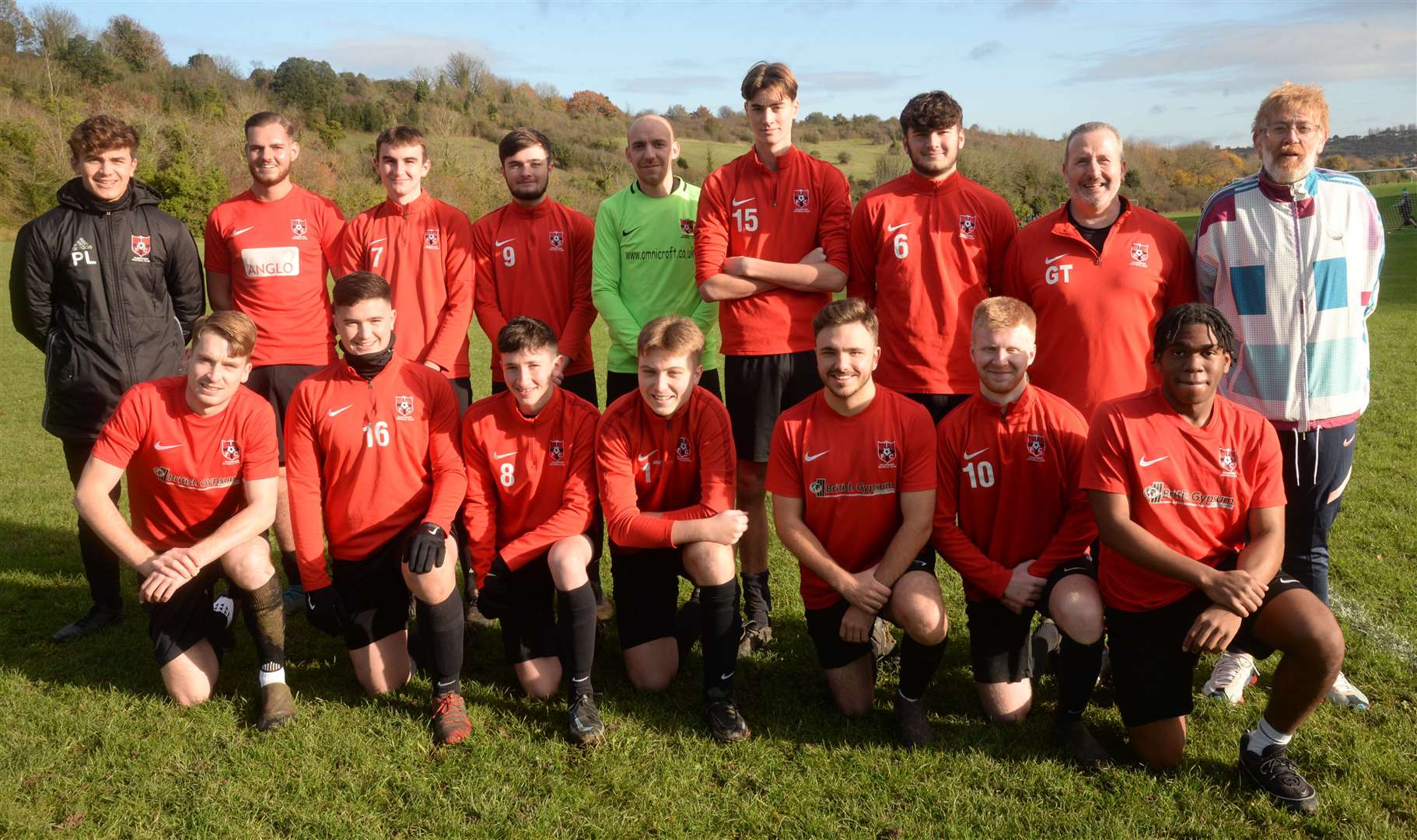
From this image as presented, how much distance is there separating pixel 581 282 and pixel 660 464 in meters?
1.61

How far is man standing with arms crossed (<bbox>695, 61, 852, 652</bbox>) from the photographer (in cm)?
452

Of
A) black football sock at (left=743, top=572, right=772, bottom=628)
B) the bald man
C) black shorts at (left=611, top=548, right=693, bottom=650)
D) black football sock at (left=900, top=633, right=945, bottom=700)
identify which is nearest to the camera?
black football sock at (left=900, top=633, right=945, bottom=700)

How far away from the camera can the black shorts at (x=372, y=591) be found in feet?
13.4

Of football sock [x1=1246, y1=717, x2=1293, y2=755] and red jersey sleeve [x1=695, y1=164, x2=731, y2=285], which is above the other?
red jersey sleeve [x1=695, y1=164, x2=731, y2=285]

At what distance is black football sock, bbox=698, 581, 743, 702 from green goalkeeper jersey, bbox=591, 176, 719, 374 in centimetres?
156

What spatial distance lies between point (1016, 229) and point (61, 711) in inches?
183

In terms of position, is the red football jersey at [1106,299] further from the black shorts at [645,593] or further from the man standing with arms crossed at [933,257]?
the black shorts at [645,593]

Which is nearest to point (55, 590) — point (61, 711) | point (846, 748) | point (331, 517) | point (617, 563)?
point (61, 711)

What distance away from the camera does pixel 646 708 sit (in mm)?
3924

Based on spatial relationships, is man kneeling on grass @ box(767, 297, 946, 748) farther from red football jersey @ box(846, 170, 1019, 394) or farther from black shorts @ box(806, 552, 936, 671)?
red football jersey @ box(846, 170, 1019, 394)

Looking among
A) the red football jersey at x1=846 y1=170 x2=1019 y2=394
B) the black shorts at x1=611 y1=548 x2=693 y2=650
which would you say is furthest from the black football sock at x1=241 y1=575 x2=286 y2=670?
the red football jersey at x1=846 y1=170 x2=1019 y2=394

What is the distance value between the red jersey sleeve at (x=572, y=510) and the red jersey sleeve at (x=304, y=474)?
809 millimetres

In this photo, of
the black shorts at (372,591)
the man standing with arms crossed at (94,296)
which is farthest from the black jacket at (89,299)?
the black shorts at (372,591)

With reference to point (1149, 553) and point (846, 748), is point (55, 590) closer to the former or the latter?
point (846, 748)
